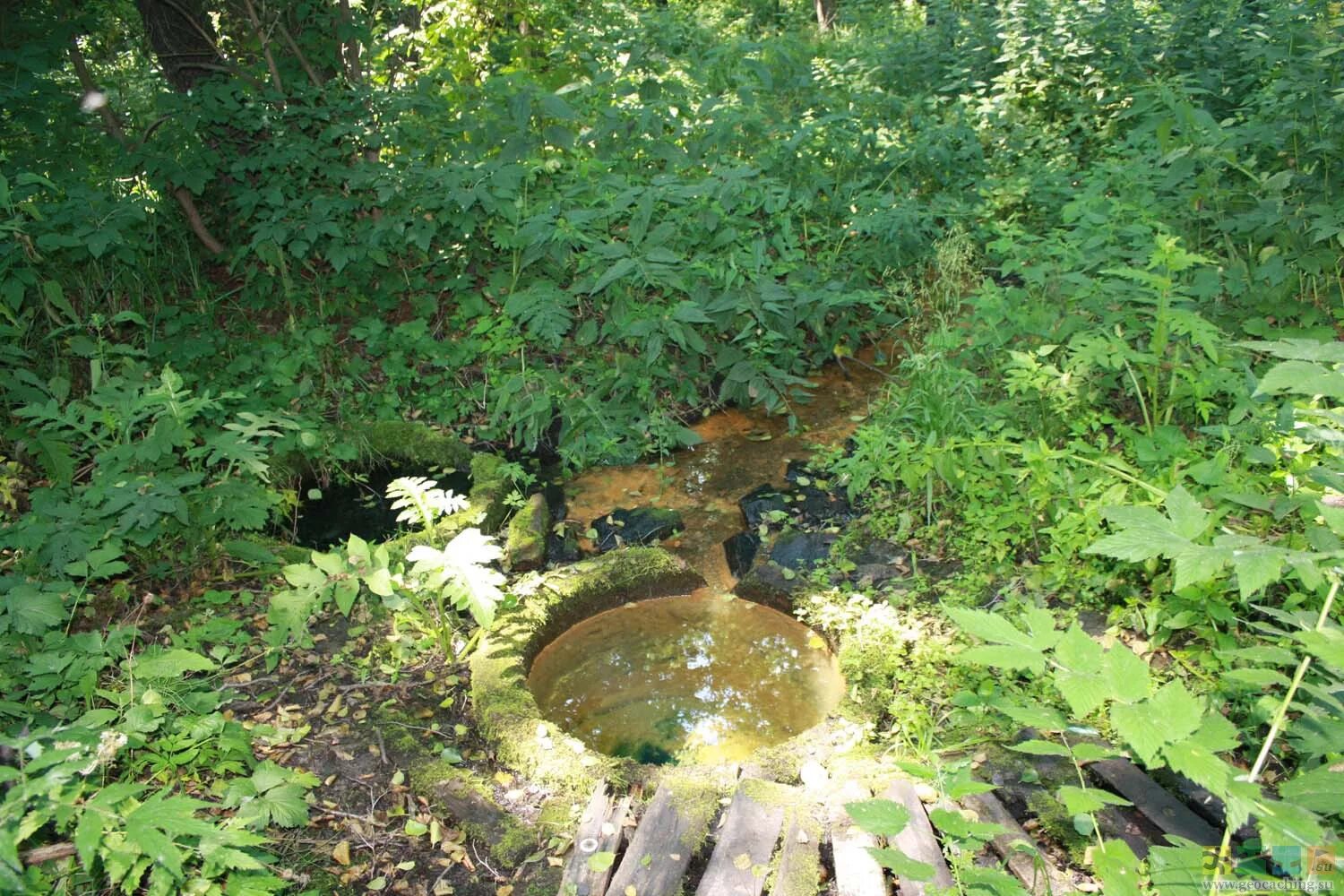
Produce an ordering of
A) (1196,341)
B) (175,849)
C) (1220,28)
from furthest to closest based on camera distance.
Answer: (1220,28), (1196,341), (175,849)

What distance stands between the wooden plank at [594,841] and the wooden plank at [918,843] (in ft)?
2.58

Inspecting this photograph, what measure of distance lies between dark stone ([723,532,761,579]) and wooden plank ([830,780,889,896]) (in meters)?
1.74

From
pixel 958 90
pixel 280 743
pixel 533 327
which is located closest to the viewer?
pixel 280 743

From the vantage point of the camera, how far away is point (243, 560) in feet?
13.2

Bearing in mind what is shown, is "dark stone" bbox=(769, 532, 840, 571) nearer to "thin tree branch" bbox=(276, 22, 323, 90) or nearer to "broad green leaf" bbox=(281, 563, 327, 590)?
"broad green leaf" bbox=(281, 563, 327, 590)

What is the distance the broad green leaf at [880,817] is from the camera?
177 cm

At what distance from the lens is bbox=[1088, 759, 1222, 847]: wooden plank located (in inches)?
95.1

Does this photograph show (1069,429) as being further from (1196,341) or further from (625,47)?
(625,47)

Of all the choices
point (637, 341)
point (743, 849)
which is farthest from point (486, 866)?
point (637, 341)

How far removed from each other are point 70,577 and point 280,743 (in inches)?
53.3

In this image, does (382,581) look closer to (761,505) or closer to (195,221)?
(761,505)

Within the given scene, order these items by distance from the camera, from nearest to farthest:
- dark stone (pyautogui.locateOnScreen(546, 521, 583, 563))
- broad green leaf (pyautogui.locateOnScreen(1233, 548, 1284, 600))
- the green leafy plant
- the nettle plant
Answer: broad green leaf (pyautogui.locateOnScreen(1233, 548, 1284, 600)) < the nettle plant < the green leafy plant < dark stone (pyautogui.locateOnScreen(546, 521, 583, 563))

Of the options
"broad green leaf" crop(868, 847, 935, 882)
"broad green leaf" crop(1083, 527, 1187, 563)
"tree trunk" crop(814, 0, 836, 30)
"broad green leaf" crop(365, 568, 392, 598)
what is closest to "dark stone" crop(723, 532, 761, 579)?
"broad green leaf" crop(365, 568, 392, 598)

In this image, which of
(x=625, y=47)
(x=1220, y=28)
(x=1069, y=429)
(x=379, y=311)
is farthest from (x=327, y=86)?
(x=1220, y=28)
